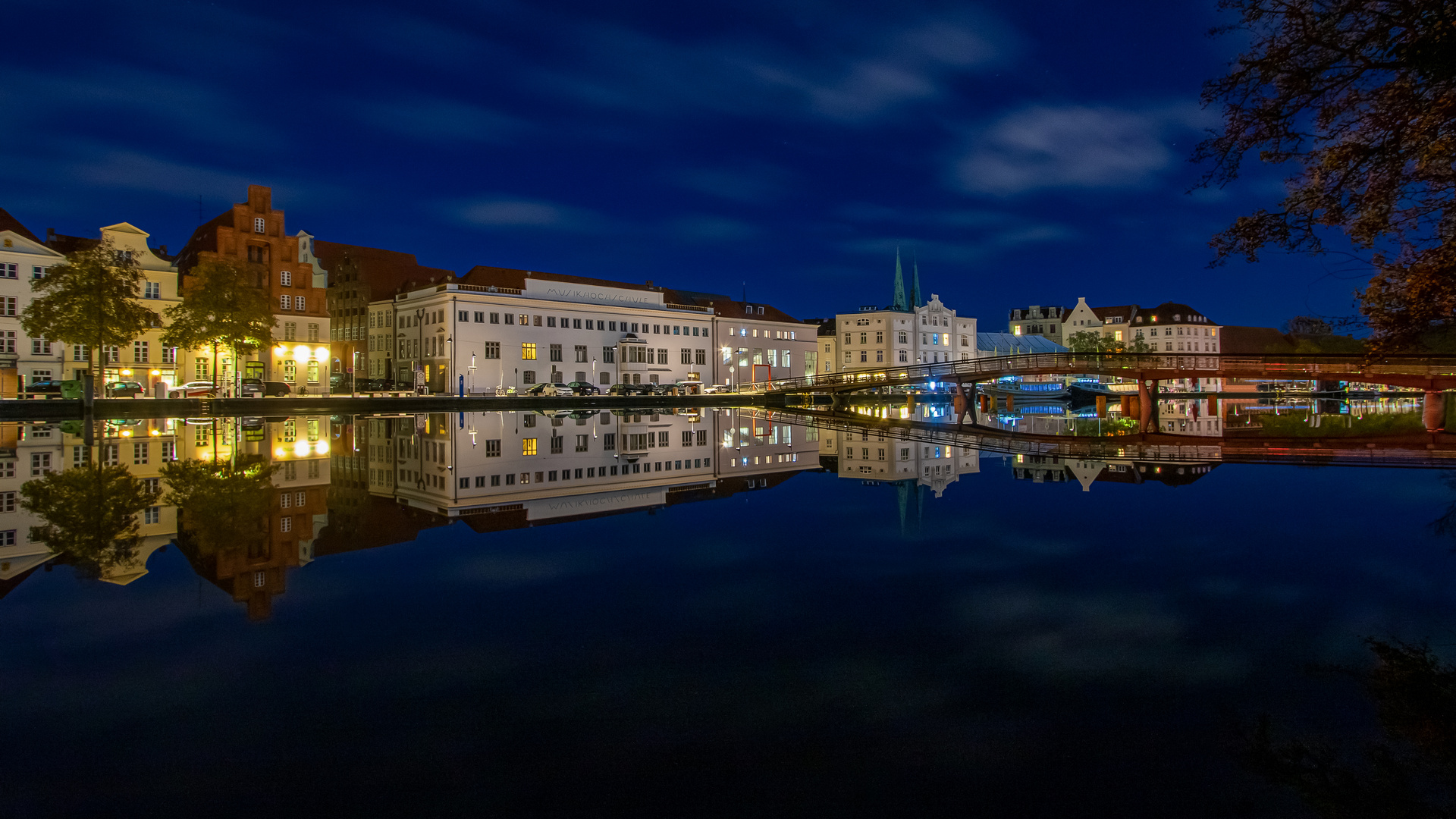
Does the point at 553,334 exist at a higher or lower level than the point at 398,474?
higher

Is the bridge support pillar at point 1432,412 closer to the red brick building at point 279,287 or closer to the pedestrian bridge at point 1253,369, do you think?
the pedestrian bridge at point 1253,369

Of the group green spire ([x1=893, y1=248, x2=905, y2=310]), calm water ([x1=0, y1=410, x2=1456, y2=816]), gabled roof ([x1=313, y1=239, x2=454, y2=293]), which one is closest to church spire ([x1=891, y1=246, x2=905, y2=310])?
green spire ([x1=893, y1=248, x2=905, y2=310])

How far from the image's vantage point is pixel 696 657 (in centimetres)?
385

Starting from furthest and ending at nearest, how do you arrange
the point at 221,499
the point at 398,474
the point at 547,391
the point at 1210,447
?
1. the point at 547,391
2. the point at 1210,447
3. the point at 398,474
4. the point at 221,499

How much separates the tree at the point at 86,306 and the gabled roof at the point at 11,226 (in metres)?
9.02

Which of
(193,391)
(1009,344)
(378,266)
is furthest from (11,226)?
(1009,344)

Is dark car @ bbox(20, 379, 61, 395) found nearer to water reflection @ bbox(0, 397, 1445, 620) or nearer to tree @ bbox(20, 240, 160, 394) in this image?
tree @ bbox(20, 240, 160, 394)

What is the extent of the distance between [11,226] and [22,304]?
5320 millimetres

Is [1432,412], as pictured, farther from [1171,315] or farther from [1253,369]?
[1171,315]

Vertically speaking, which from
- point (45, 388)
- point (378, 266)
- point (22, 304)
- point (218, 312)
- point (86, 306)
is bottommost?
point (45, 388)

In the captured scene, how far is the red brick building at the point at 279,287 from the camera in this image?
51.2 m

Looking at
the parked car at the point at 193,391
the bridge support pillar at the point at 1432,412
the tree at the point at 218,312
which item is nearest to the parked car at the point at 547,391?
the tree at the point at 218,312

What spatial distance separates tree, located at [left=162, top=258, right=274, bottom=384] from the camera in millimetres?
40125

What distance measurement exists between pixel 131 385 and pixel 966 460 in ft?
135
